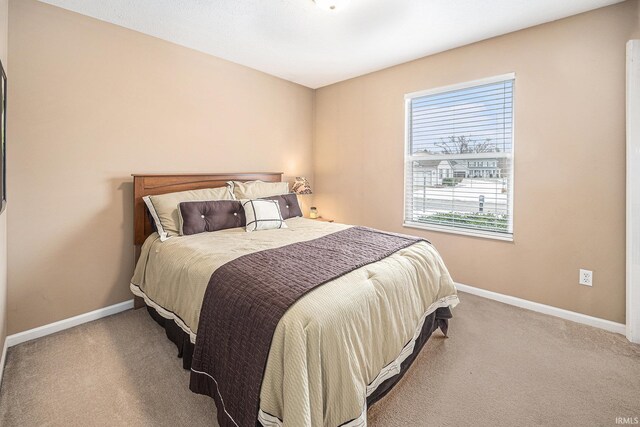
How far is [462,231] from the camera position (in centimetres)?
317

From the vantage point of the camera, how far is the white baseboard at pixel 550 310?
237 cm

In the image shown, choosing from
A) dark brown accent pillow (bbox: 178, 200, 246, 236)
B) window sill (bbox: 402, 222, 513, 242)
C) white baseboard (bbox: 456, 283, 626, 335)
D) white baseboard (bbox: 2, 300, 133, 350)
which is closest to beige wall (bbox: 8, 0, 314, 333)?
white baseboard (bbox: 2, 300, 133, 350)

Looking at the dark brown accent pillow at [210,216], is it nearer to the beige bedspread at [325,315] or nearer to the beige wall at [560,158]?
the beige bedspread at [325,315]

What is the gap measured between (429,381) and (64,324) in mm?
2766

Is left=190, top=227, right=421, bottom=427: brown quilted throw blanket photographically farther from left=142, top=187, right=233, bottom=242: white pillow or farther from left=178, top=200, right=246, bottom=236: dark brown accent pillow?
left=142, top=187, right=233, bottom=242: white pillow

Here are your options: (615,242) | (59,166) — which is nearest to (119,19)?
(59,166)

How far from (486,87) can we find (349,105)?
1.63 metres

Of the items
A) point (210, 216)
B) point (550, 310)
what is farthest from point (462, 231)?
point (210, 216)

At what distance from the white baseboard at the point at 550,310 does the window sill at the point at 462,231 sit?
54 centimetres

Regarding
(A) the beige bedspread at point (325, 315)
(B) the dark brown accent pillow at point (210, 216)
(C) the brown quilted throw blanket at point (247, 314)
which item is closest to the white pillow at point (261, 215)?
(B) the dark brown accent pillow at point (210, 216)

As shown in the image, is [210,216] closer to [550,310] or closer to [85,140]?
[85,140]

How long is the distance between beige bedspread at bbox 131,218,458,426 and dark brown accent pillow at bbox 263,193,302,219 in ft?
2.41

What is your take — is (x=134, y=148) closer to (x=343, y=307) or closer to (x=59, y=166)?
(x=59, y=166)

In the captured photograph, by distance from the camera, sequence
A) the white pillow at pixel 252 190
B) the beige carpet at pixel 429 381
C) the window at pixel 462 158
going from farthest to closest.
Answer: the white pillow at pixel 252 190 < the window at pixel 462 158 < the beige carpet at pixel 429 381
